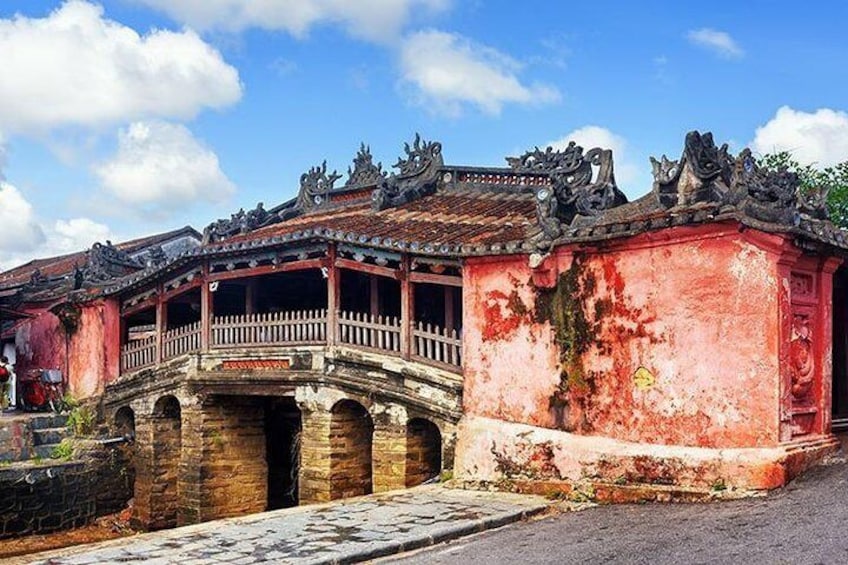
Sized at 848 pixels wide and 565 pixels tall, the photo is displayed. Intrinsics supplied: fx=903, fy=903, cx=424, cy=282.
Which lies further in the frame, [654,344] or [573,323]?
[573,323]

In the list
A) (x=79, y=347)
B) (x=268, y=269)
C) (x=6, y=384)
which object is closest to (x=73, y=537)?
(x=79, y=347)

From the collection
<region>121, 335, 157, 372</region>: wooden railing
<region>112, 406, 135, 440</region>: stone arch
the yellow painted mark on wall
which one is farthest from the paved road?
<region>112, 406, 135, 440</region>: stone arch

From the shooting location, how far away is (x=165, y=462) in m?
17.5

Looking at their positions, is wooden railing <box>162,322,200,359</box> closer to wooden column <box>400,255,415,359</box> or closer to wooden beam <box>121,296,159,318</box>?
wooden beam <box>121,296,159,318</box>

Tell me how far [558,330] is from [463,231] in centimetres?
269

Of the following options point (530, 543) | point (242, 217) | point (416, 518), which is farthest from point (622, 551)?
point (242, 217)

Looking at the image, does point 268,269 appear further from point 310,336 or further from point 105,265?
point 105,265

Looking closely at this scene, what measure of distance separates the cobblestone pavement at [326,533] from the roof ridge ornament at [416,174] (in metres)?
7.02

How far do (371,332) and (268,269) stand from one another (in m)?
2.24

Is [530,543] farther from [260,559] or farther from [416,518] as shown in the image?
[260,559]

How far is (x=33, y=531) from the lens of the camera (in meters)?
15.5

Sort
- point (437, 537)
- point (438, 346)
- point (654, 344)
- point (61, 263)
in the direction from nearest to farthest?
point (437, 537) < point (654, 344) < point (438, 346) < point (61, 263)

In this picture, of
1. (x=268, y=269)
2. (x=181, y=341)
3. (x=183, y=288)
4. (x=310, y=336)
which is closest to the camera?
(x=310, y=336)

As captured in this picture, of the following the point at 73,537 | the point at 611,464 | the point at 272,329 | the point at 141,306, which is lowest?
the point at 73,537
